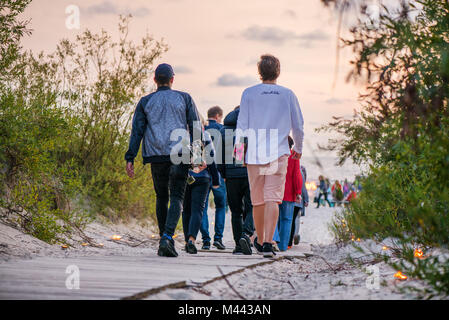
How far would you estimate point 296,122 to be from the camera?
250 inches

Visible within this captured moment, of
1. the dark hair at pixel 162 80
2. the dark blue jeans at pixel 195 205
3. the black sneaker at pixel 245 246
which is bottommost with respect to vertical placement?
the black sneaker at pixel 245 246

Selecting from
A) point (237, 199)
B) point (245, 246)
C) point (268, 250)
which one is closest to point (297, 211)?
point (237, 199)

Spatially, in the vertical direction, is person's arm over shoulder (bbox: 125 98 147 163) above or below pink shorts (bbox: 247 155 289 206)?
above

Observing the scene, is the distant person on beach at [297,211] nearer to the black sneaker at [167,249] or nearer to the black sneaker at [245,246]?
the black sneaker at [245,246]

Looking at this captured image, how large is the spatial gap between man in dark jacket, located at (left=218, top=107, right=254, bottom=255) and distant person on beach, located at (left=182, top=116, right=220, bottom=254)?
0.21 metres

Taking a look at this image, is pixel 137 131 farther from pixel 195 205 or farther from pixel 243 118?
pixel 195 205

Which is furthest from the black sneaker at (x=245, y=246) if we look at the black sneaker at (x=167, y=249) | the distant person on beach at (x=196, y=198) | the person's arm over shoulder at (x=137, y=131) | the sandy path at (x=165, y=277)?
the person's arm over shoulder at (x=137, y=131)

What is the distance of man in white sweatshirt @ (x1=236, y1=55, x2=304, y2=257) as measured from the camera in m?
6.18

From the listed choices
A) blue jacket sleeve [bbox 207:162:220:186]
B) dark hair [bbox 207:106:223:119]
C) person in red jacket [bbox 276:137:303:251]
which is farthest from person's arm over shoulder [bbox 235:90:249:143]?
dark hair [bbox 207:106:223:119]

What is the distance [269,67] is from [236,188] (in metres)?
1.54

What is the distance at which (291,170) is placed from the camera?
823 centimetres

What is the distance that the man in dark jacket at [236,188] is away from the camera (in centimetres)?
703

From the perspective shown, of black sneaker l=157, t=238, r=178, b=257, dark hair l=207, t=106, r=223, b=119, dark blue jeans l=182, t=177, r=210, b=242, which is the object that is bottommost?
black sneaker l=157, t=238, r=178, b=257

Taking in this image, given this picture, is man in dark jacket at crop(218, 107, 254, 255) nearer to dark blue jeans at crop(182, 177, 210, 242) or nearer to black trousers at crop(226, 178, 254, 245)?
black trousers at crop(226, 178, 254, 245)
